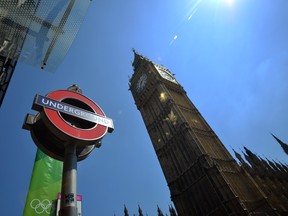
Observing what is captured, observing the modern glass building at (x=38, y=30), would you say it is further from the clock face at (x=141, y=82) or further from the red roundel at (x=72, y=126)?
the clock face at (x=141, y=82)

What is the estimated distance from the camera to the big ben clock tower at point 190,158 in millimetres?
31266

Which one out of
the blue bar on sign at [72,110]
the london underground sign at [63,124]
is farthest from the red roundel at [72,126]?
the blue bar on sign at [72,110]

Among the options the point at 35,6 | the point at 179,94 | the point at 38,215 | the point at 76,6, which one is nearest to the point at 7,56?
the point at 35,6

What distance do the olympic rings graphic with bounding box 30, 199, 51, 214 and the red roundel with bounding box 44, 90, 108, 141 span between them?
5.27 metres

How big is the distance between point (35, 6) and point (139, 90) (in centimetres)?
4972

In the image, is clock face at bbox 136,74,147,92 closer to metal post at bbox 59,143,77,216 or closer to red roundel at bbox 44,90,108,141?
red roundel at bbox 44,90,108,141

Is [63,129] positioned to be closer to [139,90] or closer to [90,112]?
[90,112]

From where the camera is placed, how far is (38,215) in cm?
884

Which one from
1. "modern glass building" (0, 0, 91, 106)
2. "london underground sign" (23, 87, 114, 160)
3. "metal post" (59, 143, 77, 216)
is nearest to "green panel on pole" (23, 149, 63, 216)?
"london underground sign" (23, 87, 114, 160)

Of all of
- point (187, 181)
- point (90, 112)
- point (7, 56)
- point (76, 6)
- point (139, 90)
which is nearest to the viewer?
point (90, 112)

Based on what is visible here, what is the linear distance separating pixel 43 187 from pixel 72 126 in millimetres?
5650

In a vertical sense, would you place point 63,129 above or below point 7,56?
below

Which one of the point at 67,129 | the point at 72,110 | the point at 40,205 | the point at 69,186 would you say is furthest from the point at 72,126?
the point at 40,205

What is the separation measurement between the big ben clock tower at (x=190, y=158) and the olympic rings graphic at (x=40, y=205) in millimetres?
26886
